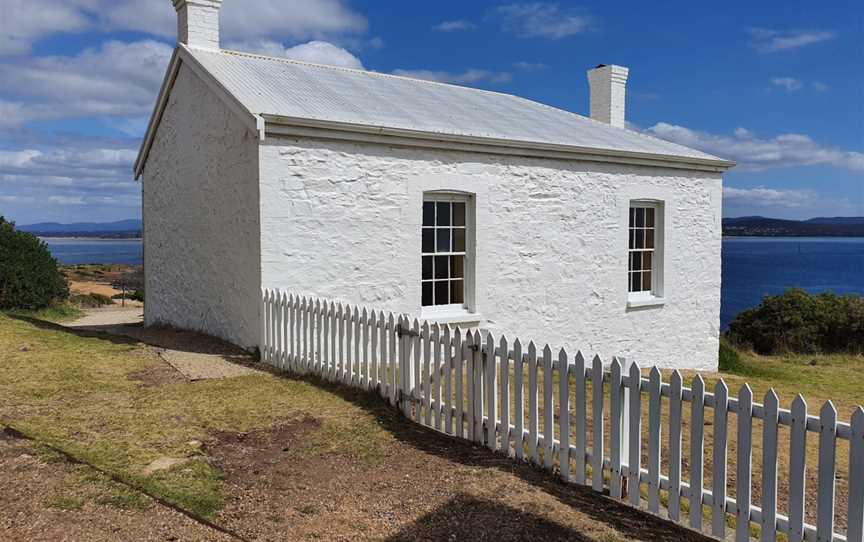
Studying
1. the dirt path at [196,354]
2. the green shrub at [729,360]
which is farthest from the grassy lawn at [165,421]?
the green shrub at [729,360]

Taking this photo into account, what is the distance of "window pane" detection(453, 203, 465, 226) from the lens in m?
11.1

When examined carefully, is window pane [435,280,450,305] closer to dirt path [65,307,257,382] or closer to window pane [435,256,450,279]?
window pane [435,256,450,279]

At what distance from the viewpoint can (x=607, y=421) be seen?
7.52 m

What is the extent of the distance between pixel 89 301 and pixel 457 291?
59.2 feet

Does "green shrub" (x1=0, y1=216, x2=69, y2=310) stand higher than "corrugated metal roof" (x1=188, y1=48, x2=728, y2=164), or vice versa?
"corrugated metal roof" (x1=188, y1=48, x2=728, y2=164)

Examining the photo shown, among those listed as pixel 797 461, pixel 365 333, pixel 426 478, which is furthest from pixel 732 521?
pixel 365 333

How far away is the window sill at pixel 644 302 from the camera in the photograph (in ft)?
44.0

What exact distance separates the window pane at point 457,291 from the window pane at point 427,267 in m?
0.49

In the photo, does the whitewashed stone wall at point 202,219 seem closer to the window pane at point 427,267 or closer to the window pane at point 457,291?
the window pane at point 427,267

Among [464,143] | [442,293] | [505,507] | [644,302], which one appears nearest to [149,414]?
[505,507]

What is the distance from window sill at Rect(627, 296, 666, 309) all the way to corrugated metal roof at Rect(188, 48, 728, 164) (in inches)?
113

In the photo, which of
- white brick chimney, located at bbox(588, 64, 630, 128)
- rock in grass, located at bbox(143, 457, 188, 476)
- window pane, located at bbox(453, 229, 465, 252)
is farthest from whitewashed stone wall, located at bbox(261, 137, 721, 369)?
rock in grass, located at bbox(143, 457, 188, 476)

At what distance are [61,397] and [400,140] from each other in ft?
18.3

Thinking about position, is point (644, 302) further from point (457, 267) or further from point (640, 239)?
point (457, 267)
